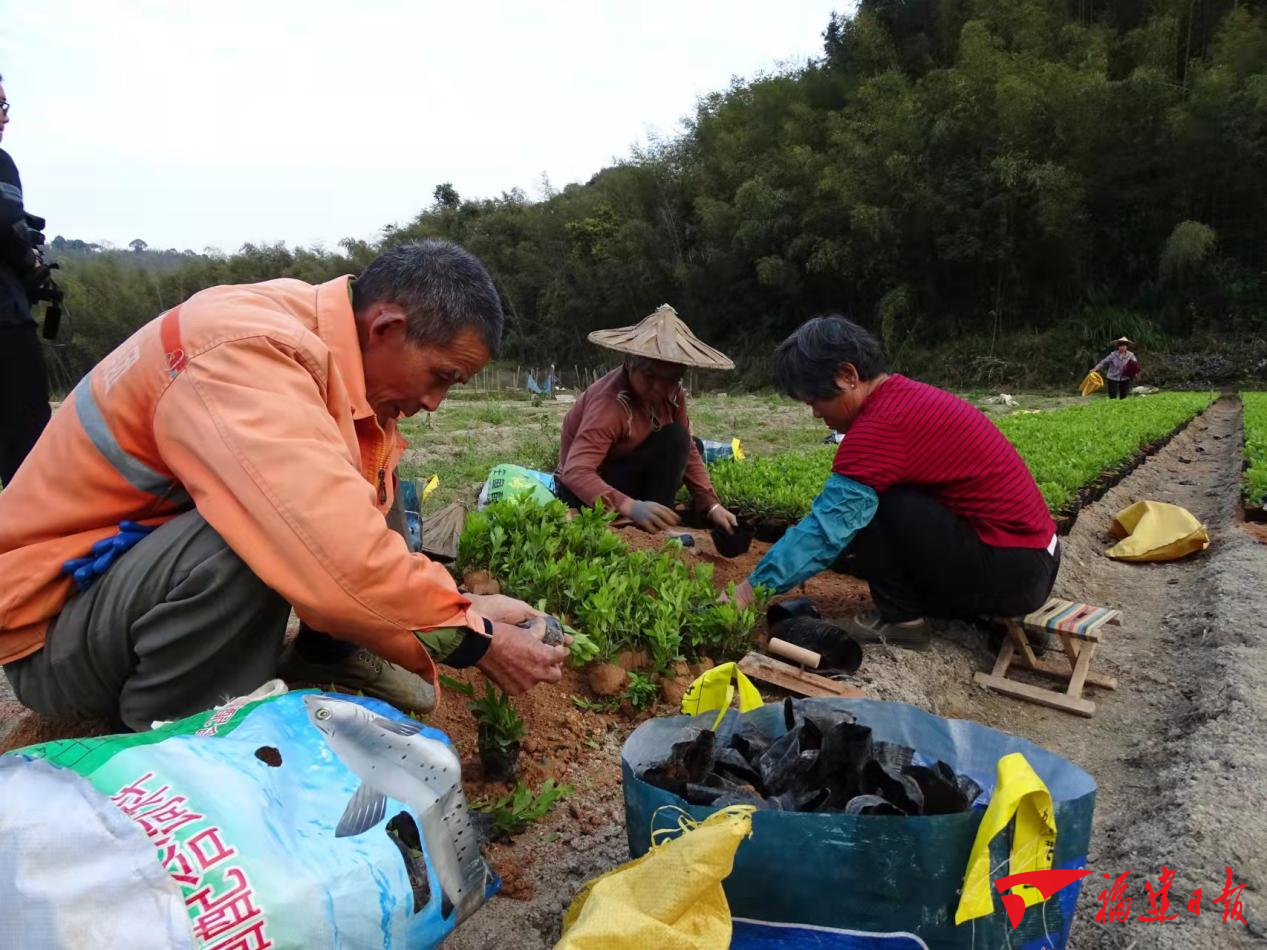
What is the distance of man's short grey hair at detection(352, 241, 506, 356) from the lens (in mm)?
2109

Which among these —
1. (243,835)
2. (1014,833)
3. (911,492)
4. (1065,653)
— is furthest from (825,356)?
(243,835)

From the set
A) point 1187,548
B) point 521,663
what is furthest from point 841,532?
point 1187,548

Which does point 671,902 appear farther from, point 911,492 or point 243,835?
point 911,492

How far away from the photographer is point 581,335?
45.1m

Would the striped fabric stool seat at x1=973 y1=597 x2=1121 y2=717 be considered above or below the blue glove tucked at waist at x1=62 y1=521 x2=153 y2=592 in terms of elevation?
below

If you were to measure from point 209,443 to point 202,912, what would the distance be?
90 centimetres

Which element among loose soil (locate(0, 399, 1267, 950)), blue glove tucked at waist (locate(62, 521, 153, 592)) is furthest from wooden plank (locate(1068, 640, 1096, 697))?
blue glove tucked at waist (locate(62, 521, 153, 592))

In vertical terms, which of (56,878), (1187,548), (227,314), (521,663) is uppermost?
(227,314)

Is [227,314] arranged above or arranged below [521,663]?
above

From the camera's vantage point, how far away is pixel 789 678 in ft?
9.69

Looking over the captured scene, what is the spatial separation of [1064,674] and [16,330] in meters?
5.13

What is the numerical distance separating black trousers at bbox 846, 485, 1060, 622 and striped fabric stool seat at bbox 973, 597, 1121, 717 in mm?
132

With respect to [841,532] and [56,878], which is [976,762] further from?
[56,878]

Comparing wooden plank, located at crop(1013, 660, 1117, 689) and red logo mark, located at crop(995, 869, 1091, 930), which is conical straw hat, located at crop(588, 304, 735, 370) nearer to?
wooden plank, located at crop(1013, 660, 1117, 689)
